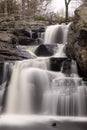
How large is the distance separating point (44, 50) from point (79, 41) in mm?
3014

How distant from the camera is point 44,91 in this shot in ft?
37.4

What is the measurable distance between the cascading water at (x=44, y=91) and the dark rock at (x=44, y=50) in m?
2.36

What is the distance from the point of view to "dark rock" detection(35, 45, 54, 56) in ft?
48.7

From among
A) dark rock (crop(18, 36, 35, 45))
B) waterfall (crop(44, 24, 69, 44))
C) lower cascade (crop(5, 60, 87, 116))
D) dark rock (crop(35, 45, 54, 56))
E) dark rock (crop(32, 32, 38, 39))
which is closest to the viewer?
lower cascade (crop(5, 60, 87, 116))

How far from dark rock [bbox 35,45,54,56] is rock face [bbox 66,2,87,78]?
139 cm

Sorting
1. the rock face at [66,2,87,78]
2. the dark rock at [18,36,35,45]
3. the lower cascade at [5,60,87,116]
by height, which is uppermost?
the rock face at [66,2,87,78]

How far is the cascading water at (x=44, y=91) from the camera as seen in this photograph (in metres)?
10.8

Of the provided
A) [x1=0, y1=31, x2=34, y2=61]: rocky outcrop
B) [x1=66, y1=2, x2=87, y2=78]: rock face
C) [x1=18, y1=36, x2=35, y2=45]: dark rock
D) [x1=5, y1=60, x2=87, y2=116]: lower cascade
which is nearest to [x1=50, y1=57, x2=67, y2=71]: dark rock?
[x1=5, y1=60, x2=87, y2=116]: lower cascade

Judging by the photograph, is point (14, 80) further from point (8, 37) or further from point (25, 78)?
point (8, 37)

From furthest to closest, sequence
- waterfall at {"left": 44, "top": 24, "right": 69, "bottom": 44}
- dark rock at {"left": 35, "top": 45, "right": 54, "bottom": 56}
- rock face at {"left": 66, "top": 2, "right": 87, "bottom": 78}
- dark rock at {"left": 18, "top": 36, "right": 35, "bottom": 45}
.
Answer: dark rock at {"left": 18, "top": 36, "right": 35, "bottom": 45} < waterfall at {"left": 44, "top": 24, "right": 69, "bottom": 44} < dark rock at {"left": 35, "top": 45, "right": 54, "bottom": 56} < rock face at {"left": 66, "top": 2, "right": 87, "bottom": 78}

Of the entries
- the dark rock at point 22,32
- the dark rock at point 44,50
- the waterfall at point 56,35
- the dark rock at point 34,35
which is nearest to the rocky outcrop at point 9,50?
the dark rock at point 44,50

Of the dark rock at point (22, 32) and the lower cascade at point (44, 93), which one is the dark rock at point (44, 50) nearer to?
the lower cascade at point (44, 93)

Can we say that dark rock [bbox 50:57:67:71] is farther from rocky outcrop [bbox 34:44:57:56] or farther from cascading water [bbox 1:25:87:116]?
rocky outcrop [bbox 34:44:57:56]

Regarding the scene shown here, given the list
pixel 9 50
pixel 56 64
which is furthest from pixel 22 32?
pixel 56 64
